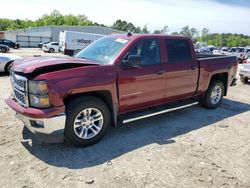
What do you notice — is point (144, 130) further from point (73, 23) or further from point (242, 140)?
point (73, 23)

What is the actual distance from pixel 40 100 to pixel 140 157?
1.81 metres

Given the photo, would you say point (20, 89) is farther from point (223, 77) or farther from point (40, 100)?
point (223, 77)

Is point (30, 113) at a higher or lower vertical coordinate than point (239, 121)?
higher

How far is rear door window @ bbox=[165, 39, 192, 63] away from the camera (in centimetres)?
552

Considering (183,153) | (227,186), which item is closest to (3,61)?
(183,153)

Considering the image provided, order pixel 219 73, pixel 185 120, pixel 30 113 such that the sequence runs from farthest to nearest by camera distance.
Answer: pixel 219 73
pixel 185 120
pixel 30 113

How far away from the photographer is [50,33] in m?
54.5

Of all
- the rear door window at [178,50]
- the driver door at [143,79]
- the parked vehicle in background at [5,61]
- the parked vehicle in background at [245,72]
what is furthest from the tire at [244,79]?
the parked vehicle in background at [5,61]

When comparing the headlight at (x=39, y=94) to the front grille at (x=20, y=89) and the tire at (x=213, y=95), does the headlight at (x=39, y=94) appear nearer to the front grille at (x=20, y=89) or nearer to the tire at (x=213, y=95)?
the front grille at (x=20, y=89)

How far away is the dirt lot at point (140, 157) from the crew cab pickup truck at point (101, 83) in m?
0.42

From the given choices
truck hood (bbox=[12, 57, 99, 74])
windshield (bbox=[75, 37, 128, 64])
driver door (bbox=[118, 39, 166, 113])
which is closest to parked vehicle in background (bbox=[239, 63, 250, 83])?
driver door (bbox=[118, 39, 166, 113])

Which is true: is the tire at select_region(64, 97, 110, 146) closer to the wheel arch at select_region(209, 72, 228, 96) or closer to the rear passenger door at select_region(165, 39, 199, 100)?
the rear passenger door at select_region(165, 39, 199, 100)

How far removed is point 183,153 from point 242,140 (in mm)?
1461

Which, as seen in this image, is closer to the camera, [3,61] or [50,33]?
Answer: [3,61]
